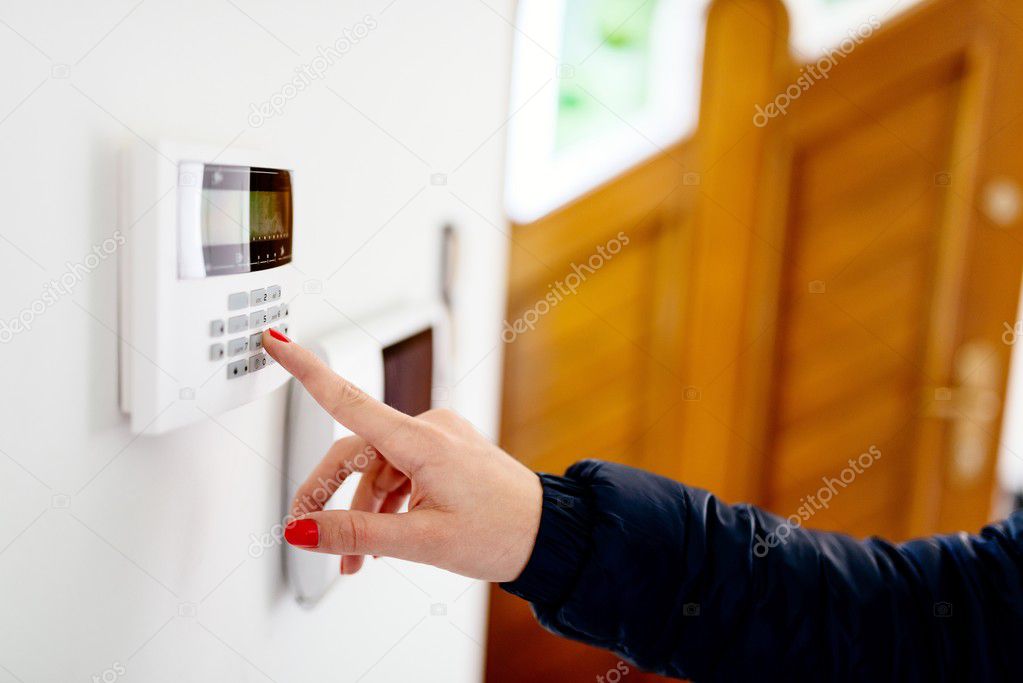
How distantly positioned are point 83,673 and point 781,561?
20.4 inches

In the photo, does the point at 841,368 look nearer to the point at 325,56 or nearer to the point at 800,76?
the point at 800,76

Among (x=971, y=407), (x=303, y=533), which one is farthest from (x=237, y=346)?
(x=971, y=407)

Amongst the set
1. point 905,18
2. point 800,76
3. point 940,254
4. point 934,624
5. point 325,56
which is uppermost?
point 905,18

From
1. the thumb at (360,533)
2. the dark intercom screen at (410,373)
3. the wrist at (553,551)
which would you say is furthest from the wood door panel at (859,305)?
the thumb at (360,533)

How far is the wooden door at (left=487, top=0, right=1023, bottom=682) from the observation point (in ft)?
5.30

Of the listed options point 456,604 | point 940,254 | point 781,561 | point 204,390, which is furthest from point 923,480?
point 204,390

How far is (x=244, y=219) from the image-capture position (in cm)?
43

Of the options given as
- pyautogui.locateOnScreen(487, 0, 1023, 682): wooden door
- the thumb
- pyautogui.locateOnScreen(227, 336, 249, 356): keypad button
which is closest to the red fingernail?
the thumb

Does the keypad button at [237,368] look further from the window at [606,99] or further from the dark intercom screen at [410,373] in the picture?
the window at [606,99]

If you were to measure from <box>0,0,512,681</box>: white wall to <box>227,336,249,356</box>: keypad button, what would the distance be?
0.19 feet

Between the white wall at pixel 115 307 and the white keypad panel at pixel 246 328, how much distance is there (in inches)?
2.1

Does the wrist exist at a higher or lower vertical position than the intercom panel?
lower

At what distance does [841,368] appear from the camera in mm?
1727

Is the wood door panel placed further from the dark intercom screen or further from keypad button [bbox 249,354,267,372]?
keypad button [bbox 249,354,267,372]
